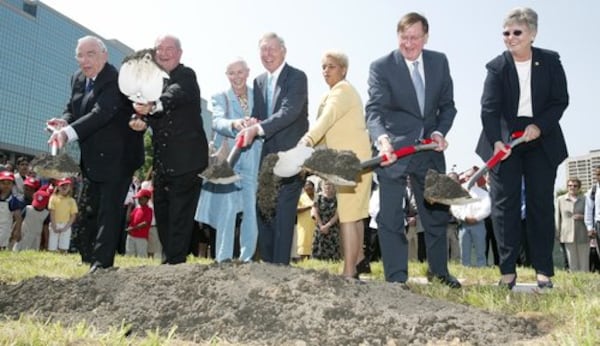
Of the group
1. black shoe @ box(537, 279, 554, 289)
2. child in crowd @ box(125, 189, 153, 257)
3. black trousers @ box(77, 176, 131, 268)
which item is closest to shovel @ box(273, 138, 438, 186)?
black shoe @ box(537, 279, 554, 289)

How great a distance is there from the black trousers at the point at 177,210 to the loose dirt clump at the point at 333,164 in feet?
5.44

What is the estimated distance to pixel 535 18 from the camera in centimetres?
477

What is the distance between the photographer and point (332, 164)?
3.96 metres

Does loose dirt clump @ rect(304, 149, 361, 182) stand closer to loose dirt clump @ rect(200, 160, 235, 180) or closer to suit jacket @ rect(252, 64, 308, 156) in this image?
loose dirt clump @ rect(200, 160, 235, 180)

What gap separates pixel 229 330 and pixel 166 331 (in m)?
0.32

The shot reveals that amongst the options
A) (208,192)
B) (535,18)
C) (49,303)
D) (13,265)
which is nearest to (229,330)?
(49,303)

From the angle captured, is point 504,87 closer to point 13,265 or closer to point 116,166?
point 116,166

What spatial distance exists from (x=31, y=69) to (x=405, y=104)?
251 feet

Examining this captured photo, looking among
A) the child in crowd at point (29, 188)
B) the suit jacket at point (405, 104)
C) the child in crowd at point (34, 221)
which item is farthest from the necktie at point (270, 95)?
the child in crowd at point (29, 188)

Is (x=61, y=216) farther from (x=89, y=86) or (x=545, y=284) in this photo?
(x=545, y=284)

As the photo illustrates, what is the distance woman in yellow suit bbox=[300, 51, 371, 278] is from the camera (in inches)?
188

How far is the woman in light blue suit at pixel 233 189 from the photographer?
578 centimetres

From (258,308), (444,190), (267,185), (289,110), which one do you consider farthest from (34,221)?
(258,308)

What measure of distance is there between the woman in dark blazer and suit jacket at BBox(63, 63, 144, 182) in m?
3.21
